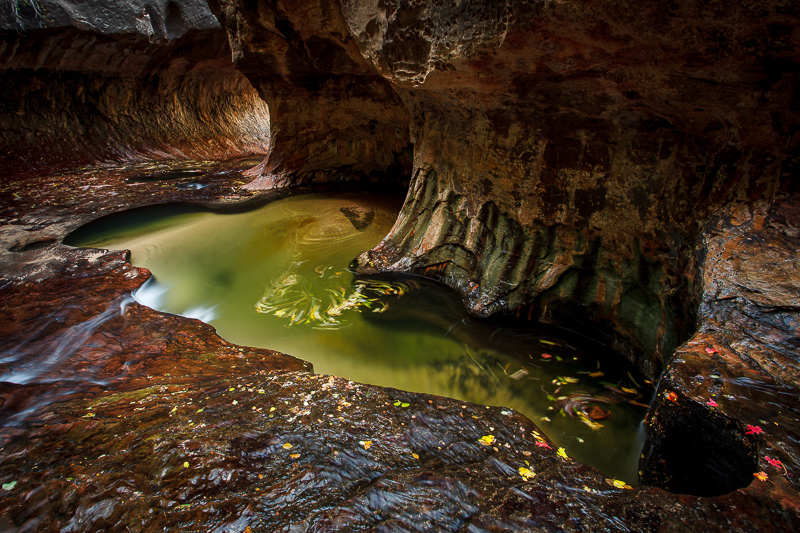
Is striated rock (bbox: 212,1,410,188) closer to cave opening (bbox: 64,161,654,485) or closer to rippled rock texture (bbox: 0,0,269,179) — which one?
cave opening (bbox: 64,161,654,485)

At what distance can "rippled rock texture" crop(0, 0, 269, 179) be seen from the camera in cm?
750

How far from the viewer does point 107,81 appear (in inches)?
351

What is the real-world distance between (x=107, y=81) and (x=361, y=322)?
8.57 metres

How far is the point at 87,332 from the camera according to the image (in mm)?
3367

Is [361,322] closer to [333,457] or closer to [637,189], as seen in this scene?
[333,457]

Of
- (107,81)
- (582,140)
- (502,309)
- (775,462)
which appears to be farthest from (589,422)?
(107,81)

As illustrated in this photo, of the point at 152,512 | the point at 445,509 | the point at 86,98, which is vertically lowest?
the point at 152,512

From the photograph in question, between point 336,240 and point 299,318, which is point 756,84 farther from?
point 336,240

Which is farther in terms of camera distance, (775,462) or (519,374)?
(519,374)

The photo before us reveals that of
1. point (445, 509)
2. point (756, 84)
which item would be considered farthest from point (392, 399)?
point (756, 84)

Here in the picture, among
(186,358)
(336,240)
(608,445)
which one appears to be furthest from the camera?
(336,240)

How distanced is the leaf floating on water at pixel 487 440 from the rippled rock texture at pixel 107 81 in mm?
9179

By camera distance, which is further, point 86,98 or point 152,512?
point 86,98

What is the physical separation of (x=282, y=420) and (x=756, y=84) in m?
2.82
